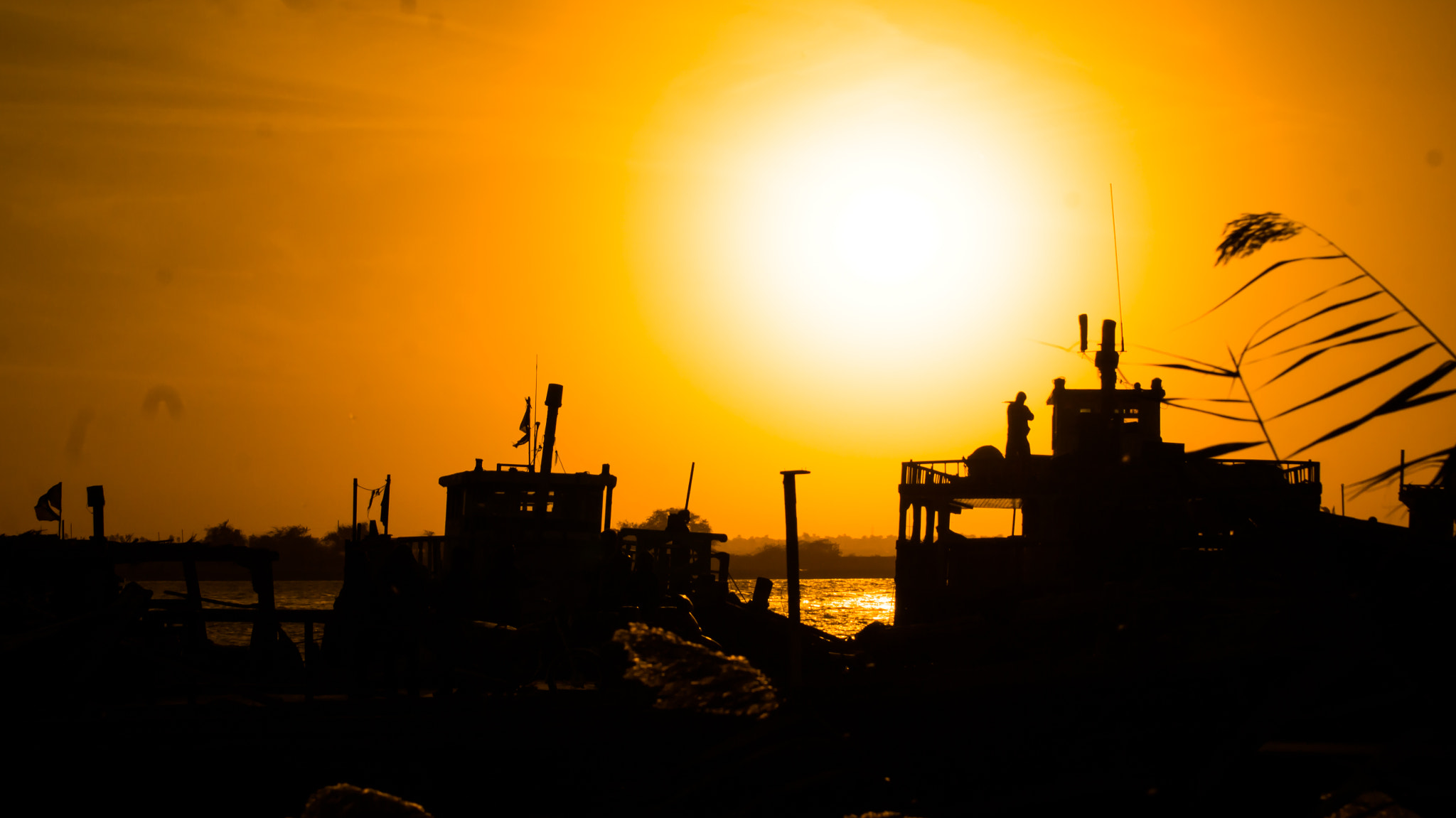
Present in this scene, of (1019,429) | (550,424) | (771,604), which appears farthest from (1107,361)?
(771,604)

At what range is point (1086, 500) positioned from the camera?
9.73m

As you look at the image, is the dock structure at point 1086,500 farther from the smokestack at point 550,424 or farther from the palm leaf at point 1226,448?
the smokestack at point 550,424

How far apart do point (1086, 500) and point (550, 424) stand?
19.9 metres

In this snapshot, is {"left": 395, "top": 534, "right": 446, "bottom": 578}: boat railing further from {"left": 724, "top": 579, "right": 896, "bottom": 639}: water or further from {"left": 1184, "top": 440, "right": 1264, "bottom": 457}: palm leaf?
{"left": 724, "top": 579, "right": 896, "bottom": 639}: water

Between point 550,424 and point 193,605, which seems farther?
point 550,424

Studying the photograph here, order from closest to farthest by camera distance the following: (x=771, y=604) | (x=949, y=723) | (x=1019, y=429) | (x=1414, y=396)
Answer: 1. (x=1414, y=396)
2. (x=949, y=723)
3. (x=1019, y=429)
4. (x=771, y=604)

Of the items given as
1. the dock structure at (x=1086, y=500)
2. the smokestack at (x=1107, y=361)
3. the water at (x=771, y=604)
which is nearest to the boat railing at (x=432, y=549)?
the water at (x=771, y=604)

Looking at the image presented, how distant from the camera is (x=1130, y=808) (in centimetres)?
522

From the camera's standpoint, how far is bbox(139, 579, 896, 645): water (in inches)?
2004

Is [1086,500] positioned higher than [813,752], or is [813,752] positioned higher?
[1086,500]

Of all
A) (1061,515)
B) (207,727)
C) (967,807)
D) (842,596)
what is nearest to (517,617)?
(207,727)

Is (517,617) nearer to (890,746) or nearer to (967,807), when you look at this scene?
(890,746)

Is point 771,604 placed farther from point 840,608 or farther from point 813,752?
point 813,752

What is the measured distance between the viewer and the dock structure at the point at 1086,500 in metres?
4.03
